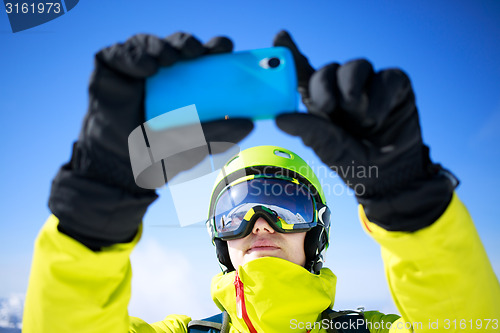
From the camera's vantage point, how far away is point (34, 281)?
1.46 meters

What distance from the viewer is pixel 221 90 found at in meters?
1.27

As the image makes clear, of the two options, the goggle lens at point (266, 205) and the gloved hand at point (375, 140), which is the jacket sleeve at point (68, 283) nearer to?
the gloved hand at point (375, 140)

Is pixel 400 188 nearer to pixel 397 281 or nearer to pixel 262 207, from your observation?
pixel 397 281

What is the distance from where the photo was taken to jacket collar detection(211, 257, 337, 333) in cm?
224

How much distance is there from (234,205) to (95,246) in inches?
63.3

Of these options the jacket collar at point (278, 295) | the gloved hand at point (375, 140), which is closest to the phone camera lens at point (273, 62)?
the gloved hand at point (375, 140)

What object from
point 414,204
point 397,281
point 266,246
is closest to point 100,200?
point 414,204

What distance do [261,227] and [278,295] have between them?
643 millimetres

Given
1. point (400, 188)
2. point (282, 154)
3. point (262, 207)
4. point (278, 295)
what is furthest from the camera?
point (282, 154)

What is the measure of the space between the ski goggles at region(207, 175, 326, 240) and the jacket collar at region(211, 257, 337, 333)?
1.39 ft

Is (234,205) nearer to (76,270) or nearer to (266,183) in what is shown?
(266,183)

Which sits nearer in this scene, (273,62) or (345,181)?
(273,62)

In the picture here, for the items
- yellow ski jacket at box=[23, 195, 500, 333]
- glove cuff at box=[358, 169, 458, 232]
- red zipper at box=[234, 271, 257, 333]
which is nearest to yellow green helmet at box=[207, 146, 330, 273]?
red zipper at box=[234, 271, 257, 333]

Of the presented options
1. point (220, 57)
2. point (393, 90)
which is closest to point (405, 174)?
point (393, 90)
